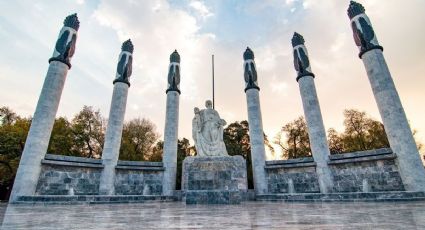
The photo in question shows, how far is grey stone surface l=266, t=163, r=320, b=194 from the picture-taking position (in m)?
15.1

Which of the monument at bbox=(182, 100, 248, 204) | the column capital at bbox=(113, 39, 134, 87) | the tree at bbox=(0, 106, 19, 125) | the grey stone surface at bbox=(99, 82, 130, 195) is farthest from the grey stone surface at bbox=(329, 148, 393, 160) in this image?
the tree at bbox=(0, 106, 19, 125)

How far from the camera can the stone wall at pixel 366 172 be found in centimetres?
1265

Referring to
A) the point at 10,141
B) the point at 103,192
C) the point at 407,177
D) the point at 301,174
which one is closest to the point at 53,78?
the point at 103,192

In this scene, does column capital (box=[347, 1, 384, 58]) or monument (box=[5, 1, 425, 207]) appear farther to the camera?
column capital (box=[347, 1, 384, 58])

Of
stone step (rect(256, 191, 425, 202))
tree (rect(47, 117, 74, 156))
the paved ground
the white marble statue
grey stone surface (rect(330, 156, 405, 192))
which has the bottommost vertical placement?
the paved ground

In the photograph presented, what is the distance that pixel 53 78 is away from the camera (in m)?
14.8

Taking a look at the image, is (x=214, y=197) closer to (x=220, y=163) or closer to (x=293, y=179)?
(x=220, y=163)

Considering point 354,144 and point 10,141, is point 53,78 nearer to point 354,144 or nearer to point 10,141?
point 10,141

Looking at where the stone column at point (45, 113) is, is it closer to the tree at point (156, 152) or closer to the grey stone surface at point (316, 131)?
the grey stone surface at point (316, 131)

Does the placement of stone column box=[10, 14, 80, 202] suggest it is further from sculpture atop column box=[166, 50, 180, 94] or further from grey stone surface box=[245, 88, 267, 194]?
grey stone surface box=[245, 88, 267, 194]

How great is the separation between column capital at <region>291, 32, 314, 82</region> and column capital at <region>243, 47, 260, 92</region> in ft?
11.2

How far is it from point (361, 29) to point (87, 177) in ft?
68.5

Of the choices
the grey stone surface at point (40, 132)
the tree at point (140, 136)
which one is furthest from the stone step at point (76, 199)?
the tree at point (140, 136)

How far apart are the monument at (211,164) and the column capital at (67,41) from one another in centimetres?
1081
